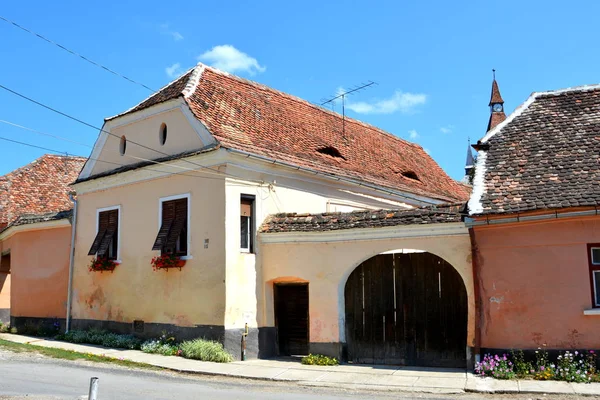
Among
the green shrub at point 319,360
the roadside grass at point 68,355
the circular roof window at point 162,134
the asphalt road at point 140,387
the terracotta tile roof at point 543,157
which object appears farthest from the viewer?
the circular roof window at point 162,134

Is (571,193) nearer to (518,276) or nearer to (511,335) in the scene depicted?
(518,276)

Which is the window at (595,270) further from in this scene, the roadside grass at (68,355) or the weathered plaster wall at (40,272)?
the weathered plaster wall at (40,272)

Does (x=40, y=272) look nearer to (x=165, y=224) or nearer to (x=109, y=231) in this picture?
(x=109, y=231)

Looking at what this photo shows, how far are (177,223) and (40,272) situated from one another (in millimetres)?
7163

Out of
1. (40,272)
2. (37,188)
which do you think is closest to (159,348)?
(40,272)

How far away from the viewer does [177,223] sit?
15250mm

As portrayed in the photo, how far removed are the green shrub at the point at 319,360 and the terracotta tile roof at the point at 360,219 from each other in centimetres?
295

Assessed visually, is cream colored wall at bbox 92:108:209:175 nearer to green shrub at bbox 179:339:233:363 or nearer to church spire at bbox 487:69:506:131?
green shrub at bbox 179:339:233:363

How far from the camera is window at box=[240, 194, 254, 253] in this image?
1481 cm

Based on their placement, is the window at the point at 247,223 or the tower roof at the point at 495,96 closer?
the window at the point at 247,223

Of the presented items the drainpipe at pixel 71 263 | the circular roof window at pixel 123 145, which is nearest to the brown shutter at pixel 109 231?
the drainpipe at pixel 71 263

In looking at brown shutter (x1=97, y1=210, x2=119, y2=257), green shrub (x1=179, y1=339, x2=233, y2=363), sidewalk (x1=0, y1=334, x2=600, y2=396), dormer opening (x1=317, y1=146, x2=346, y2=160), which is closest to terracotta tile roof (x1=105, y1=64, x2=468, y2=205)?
dormer opening (x1=317, y1=146, x2=346, y2=160)

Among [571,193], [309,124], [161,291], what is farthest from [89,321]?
[571,193]

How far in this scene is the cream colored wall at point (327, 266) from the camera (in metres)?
12.4
